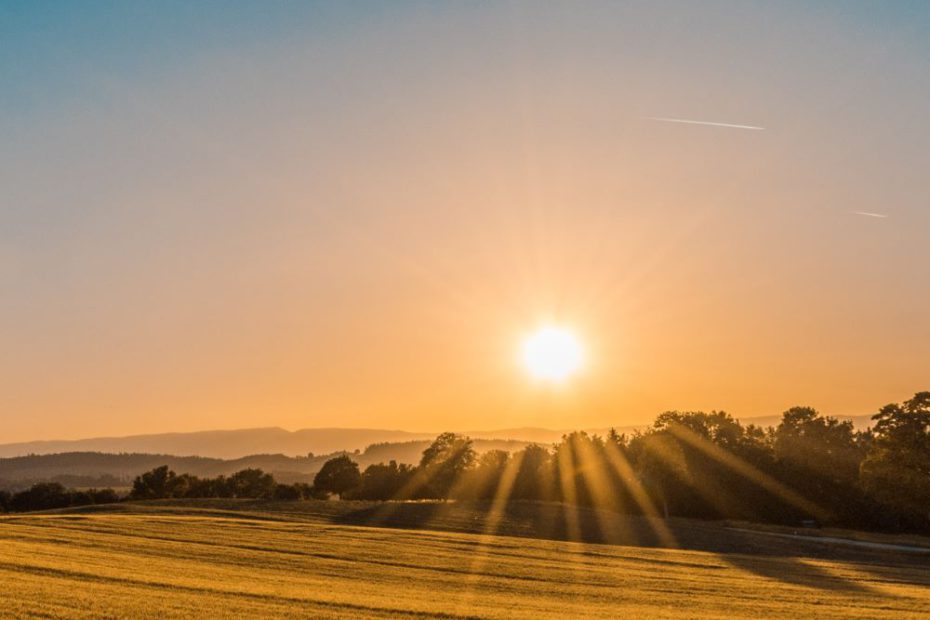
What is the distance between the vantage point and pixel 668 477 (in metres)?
121

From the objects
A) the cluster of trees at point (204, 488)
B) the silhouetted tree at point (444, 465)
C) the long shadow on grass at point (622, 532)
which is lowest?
the long shadow on grass at point (622, 532)

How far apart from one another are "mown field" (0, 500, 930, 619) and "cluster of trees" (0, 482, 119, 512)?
135ft

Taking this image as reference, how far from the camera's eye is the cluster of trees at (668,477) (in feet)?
390

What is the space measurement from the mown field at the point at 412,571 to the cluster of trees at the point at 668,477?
39.3 metres

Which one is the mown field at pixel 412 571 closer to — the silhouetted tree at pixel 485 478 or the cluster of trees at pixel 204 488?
the cluster of trees at pixel 204 488

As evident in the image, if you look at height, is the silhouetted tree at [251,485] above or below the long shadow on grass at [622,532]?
above

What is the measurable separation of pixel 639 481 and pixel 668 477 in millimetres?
4627

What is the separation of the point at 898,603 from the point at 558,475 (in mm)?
92415

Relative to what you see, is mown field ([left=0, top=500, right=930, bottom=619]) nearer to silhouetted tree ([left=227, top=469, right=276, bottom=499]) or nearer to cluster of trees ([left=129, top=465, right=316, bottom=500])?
cluster of trees ([left=129, top=465, right=316, bottom=500])

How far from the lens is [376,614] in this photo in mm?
29594

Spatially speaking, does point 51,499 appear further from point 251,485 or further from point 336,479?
point 336,479

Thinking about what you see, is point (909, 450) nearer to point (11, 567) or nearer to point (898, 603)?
point (898, 603)

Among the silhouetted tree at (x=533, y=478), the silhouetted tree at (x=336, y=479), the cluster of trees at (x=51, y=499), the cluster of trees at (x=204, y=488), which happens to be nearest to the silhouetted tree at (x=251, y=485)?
the cluster of trees at (x=204, y=488)

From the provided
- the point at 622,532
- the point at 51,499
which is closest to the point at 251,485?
the point at 51,499
